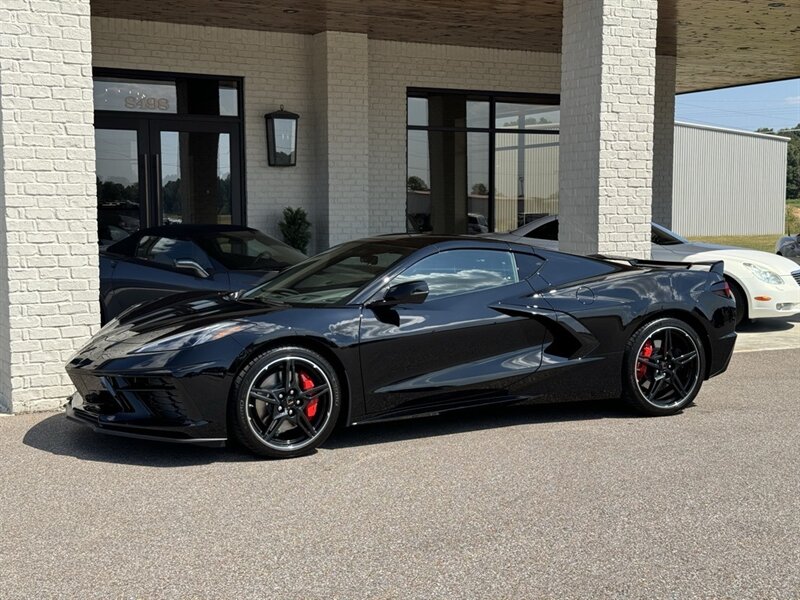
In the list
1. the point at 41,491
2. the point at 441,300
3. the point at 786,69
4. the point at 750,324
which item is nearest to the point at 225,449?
the point at 41,491

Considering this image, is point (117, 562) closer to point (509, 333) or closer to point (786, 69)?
point (509, 333)

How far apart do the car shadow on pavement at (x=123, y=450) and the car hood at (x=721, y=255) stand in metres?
7.32

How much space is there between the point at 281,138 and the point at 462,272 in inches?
344

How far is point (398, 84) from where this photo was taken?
15.8 metres

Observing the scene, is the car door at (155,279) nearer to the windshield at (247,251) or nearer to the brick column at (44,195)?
the windshield at (247,251)

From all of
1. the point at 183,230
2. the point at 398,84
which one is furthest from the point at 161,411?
the point at 398,84

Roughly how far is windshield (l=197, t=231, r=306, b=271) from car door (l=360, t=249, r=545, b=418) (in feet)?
11.1

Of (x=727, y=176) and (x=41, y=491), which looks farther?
(x=727, y=176)

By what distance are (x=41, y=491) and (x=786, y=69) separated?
1658cm

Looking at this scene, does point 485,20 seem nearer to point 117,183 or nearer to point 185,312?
point 117,183

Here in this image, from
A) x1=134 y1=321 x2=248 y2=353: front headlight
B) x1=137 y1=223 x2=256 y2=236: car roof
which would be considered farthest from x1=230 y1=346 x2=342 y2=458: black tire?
x1=137 y1=223 x2=256 y2=236: car roof

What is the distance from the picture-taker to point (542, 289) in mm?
6855

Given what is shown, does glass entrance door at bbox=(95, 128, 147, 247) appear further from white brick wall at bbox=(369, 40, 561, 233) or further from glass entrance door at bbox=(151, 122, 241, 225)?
white brick wall at bbox=(369, 40, 561, 233)

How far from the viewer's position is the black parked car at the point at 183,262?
360 inches
